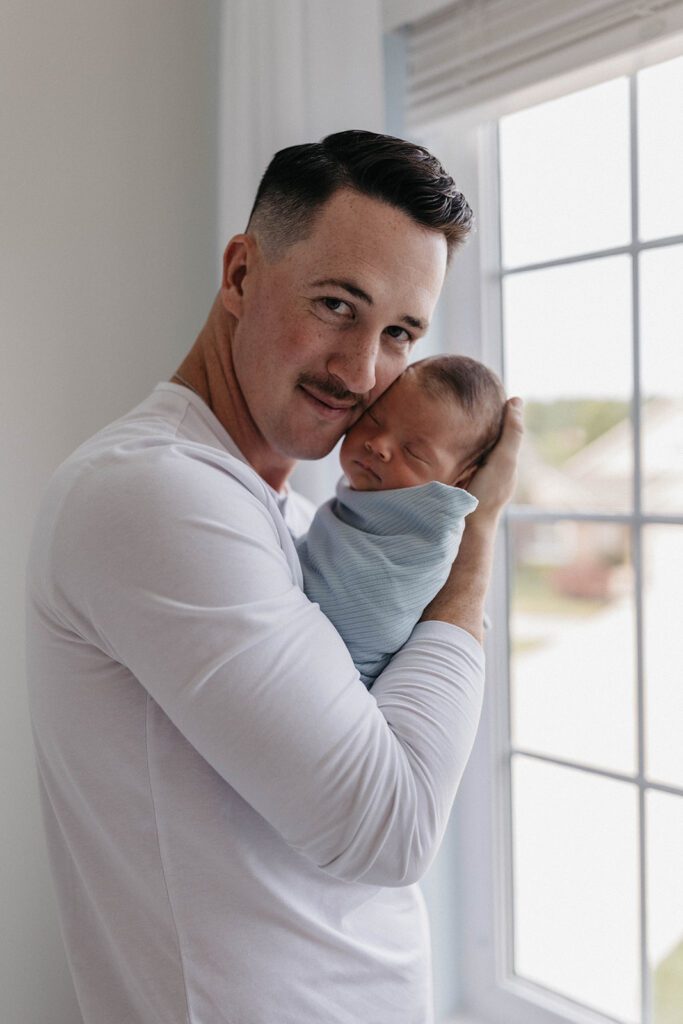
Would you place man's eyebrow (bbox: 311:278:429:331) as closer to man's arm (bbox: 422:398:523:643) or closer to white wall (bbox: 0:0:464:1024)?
man's arm (bbox: 422:398:523:643)

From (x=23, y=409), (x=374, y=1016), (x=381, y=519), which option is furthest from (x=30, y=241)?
(x=374, y=1016)

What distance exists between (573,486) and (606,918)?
2.74 feet

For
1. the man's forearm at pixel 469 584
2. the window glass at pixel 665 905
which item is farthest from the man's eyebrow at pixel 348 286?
the window glass at pixel 665 905

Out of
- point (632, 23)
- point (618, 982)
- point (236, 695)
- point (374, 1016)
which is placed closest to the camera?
point (236, 695)

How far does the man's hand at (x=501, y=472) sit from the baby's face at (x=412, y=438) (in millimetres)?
42

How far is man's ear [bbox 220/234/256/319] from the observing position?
42.6 inches

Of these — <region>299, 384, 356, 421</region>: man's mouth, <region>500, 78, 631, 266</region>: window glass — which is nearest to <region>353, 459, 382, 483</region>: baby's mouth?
<region>299, 384, 356, 421</region>: man's mouth

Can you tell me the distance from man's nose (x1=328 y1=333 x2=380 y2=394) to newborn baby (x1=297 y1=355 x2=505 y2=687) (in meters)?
0.12

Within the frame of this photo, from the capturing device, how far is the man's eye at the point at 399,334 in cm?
108

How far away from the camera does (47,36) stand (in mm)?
1551

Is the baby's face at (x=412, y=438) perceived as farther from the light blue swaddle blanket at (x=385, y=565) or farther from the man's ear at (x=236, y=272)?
the man's ear at (x=236, y=272)

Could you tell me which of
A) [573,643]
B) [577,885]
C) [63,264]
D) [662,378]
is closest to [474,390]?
[662,378]

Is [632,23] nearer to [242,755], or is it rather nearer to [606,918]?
[242,755]

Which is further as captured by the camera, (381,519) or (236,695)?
(381,519)
